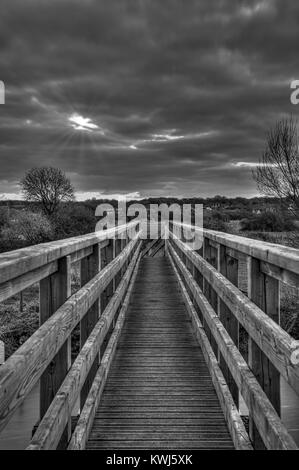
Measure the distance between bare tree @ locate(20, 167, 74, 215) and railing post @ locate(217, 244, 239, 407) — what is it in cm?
3684

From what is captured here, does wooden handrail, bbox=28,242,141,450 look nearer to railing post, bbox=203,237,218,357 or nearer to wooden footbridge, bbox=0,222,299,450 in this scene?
wooden footbridge, bbox=0,222,299,450

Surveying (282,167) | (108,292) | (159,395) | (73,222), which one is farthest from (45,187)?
(159,395)

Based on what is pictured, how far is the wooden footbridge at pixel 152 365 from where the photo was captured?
1786 millimetres

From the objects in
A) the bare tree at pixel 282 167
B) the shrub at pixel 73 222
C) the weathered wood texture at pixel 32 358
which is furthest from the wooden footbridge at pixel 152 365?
the shrub at pixel 73 222

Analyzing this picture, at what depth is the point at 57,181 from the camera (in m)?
40.6

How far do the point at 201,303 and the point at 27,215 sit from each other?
80.4ft

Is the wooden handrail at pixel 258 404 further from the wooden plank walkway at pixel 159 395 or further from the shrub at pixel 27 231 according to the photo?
the shrub at pixel 27 231

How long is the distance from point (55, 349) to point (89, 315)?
1.57 m

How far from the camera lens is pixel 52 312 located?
237 cm

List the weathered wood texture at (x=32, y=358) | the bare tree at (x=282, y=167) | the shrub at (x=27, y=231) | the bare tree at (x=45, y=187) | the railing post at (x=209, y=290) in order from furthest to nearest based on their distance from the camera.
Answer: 1. the bare tree at (x=45, y=187)
2. the shrub at (x=27, y=231)
3. the bare tree at (x=282, y=167)
4. the railing post at (x=209, y=290)
5. the weathered wood texture at (x=32, y=358)

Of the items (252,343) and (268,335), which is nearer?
(268,335)

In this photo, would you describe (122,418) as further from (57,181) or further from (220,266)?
(57,181)

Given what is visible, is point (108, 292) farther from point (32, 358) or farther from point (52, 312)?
point (32, 358)
